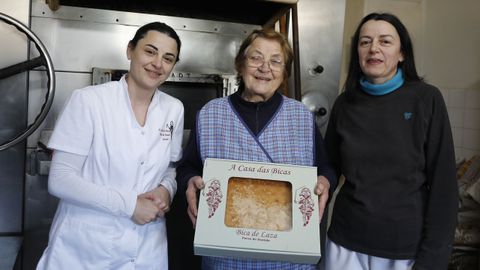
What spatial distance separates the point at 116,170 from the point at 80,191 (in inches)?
3.9

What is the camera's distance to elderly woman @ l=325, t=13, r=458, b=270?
860 mm

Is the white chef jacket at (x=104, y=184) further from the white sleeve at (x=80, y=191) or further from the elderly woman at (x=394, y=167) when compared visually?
the elderly woman at (x=394, y=167)

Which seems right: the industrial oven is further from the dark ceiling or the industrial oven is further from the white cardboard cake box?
the white cardboard cake box

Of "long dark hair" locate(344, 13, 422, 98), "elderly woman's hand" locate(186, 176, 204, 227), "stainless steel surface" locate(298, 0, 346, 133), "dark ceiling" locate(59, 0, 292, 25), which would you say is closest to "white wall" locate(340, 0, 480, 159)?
"stainless steel surface" locate(298, 0, 346, 133)

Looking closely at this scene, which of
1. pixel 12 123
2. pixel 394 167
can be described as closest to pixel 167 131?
pixel 394 167

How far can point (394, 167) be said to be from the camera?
895mm

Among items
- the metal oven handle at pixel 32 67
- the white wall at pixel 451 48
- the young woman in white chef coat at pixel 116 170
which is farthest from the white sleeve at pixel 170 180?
the white wall at pixel 451 48

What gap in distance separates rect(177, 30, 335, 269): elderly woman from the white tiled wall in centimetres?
153

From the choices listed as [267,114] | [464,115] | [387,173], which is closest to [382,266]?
[387,173]

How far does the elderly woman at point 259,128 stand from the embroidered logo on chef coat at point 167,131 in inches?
2.3

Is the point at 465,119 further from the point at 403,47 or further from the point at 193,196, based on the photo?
the point at 193,196

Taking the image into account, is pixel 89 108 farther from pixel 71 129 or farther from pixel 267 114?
pixel 267 114

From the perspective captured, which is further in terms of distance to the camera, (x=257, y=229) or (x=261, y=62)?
(x=261, y=62)

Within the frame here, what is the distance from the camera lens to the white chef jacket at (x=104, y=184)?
0.87m
